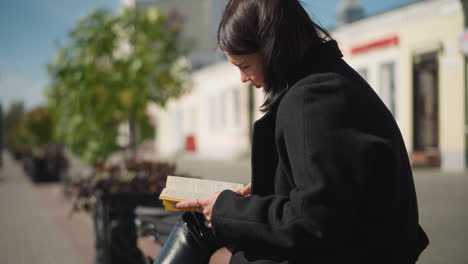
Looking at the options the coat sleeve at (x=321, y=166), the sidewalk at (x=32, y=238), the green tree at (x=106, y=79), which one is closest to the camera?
the coat sleeve at (x=321, y=166)

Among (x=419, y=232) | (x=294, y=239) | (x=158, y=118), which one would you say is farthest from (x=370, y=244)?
(x=158, y=118)

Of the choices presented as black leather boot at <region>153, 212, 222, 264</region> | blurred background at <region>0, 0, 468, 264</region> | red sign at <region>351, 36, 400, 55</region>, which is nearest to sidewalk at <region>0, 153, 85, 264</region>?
blurred background at <region>0, 0, 468, 264</region>

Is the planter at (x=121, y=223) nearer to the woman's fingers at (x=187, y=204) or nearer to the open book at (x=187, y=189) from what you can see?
the open book at (x=187, y=189)

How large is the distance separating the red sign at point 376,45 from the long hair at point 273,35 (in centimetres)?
1834

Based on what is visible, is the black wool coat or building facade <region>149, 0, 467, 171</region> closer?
the black wool coat

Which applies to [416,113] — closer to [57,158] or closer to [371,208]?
[57,158]

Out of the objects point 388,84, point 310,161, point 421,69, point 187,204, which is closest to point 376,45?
point 388,84

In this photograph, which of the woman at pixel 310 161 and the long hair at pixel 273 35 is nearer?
the woman at pixel 310 161

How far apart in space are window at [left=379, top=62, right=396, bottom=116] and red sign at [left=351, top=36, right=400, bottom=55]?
696 millimetres

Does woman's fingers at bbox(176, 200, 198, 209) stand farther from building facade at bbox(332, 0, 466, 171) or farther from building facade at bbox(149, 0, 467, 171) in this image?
building facade at bbox(332, 0, 466, 171)

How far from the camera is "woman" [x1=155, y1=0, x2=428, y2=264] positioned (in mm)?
1679

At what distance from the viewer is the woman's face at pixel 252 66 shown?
198cm

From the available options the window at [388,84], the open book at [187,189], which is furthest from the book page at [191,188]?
the window at [388,84]

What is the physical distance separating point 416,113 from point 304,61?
1794 centimetres
